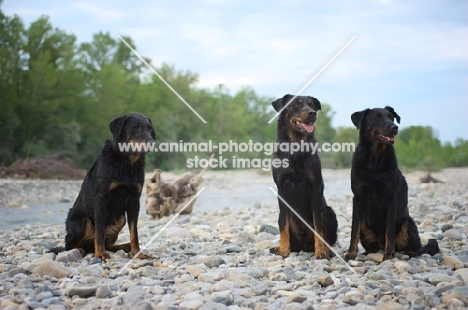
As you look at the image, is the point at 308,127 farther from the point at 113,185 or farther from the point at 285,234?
the point at 113,185

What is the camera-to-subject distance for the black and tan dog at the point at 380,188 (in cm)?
558

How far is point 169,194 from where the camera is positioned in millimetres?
10898

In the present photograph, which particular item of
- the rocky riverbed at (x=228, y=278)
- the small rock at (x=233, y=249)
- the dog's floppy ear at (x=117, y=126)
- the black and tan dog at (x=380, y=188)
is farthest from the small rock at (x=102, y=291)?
the black and tan dog at (x=380, y=188)

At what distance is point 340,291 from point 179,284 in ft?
4.82

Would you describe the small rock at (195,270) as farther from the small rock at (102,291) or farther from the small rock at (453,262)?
the small rock at (453,262)

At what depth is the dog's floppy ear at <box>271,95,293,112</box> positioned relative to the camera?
606cm

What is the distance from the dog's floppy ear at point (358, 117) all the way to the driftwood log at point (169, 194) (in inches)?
201

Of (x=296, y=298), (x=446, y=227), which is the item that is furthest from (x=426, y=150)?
(x=296, y=298)

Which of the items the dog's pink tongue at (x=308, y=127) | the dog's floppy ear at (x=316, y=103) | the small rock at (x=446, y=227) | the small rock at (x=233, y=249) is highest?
the dog's floppy ear at (x=316, y=103)

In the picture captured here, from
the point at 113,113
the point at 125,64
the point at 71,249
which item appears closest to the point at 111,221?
the point at 71,249

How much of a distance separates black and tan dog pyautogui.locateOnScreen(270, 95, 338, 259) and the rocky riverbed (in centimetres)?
24

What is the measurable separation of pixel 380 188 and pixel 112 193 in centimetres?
298

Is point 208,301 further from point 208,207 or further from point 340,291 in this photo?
point 208,207

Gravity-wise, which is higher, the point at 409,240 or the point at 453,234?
the point at 409,240
